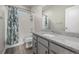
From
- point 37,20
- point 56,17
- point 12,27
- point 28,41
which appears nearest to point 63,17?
point 56,17

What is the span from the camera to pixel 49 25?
1.91 meters

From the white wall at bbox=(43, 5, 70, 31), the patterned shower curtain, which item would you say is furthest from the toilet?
the white wall at bbox=(43, 5, 70, 31)

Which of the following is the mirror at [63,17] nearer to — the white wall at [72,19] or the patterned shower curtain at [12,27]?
the white wall at [72,19]

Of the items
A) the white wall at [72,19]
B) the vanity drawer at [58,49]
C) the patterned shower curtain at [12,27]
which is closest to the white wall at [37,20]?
the patterned shower curtain at [12,27]

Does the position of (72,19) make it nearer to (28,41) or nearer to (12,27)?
(28,41)

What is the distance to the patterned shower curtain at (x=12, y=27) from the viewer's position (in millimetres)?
2088

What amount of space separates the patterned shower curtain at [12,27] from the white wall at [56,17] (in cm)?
75

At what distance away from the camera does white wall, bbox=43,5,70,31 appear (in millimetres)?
1774

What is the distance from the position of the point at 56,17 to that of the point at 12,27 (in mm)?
1141

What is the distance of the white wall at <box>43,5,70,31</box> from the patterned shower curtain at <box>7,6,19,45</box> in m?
0.75

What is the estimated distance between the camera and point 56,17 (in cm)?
187

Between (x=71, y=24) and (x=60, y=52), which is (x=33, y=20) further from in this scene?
(x=60, y=52)
